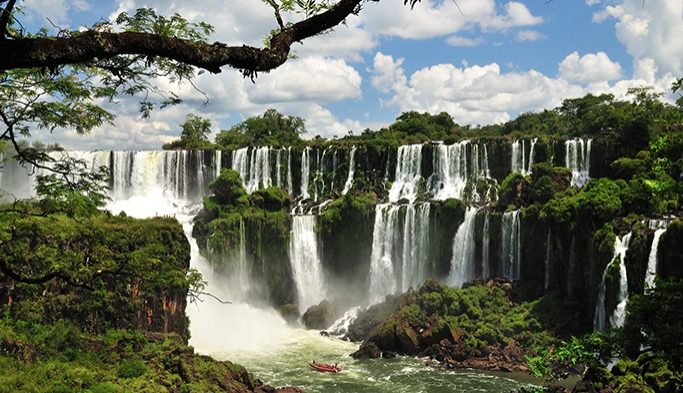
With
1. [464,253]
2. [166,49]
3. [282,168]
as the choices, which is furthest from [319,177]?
[166,49]

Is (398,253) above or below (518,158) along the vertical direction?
below

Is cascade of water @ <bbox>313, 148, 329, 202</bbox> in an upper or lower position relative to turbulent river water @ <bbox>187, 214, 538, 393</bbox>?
upper

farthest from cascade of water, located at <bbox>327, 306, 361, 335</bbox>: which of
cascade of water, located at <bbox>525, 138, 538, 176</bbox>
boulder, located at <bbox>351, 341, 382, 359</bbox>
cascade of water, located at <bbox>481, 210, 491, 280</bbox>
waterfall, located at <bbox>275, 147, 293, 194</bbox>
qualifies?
cascade of water, located at <bbox>525, 138, 538, 176</bbox>

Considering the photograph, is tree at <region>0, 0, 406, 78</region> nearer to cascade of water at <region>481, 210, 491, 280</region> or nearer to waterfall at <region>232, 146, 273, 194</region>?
cascade of water at <region>481, 210, 491, 280</region>

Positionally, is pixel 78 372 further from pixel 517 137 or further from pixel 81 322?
pixel 517 137

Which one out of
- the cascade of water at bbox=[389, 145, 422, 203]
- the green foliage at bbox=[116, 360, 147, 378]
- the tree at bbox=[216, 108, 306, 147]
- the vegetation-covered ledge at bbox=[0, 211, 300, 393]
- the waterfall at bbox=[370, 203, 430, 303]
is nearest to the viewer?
the vegetation-covered ledge at bbox=[0, 211, 300, 393]

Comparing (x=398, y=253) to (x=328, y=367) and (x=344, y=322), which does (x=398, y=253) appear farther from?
(x=328, y=367)

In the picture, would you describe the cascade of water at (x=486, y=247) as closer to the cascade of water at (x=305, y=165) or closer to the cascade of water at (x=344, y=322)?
the cascade of water at (x=344, y=322)
